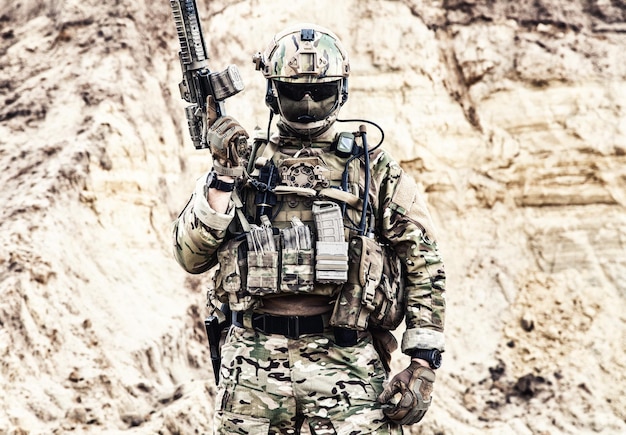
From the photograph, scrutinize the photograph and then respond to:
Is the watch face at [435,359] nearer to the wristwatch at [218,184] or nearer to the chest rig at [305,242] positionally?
the chest rig at [305,242]

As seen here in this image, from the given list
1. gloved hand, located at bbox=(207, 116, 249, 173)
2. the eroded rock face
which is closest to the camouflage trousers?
gloved hand, located at bbox=(207, 116, 249, 173)

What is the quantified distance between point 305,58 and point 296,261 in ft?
2.99

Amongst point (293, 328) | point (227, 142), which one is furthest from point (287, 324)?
point (227, 142)

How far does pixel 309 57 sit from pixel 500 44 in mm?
6108

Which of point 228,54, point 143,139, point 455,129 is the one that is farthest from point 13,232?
point 455,129

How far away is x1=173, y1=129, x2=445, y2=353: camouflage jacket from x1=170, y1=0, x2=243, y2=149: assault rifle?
290mm

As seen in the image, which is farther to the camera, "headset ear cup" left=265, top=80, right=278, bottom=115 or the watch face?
"headset ear cup" left=265, top=80, right=278, bottom=115

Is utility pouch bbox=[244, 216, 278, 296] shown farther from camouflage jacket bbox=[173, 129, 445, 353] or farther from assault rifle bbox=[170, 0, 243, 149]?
assault rifle bbox=[170, 0, 243, 149]

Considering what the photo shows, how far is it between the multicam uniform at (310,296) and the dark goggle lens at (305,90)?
25 cm

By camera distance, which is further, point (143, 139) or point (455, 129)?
point (455, 129)

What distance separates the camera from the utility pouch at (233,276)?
451 centimetres

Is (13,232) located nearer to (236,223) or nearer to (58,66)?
(58,66)

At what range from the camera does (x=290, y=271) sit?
4480 mm

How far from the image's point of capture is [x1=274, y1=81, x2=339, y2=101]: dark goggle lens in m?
4.66
